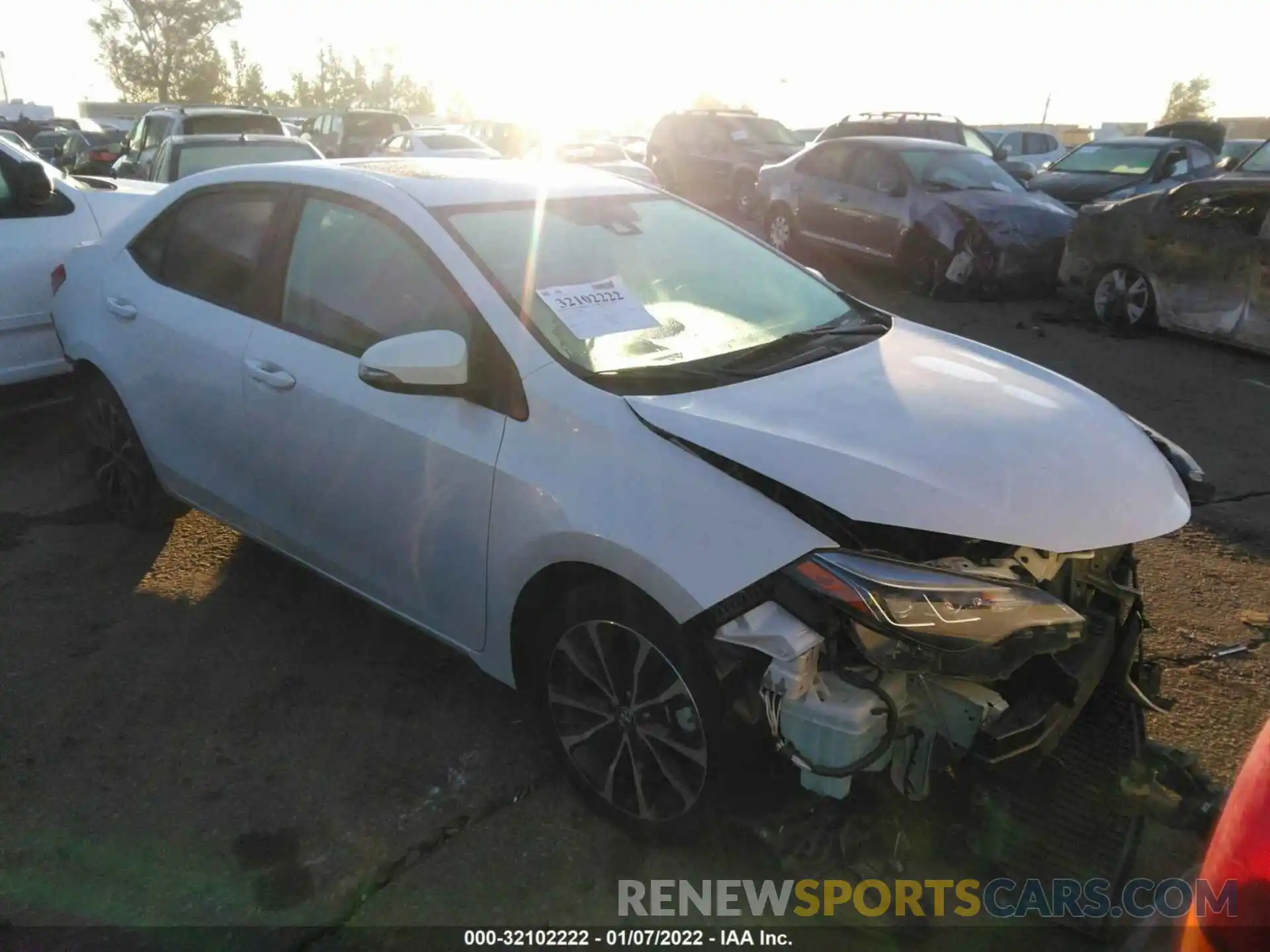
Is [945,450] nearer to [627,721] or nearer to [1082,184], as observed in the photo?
[627,721]

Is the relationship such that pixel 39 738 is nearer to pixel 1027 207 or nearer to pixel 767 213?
pixel 1027 207

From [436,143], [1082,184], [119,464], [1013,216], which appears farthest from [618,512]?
[436,143]

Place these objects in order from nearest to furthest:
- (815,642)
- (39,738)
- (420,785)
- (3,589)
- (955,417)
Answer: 1. (815,642)
2. (955,417)
3. (420,785)
4. (39,738)
5. (3,589)

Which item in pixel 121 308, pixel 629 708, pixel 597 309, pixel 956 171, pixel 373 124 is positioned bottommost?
pixel 629 708

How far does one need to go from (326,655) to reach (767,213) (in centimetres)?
1019

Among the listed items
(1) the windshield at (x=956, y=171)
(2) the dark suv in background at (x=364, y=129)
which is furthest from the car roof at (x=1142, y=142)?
(2) the dark suv in background at (x=364, y=129)

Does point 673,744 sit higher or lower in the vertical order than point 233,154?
lower

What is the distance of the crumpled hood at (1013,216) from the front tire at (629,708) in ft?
27.7

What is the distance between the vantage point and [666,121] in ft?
54.9

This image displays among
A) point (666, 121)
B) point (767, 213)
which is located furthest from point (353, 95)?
point (767, 213)

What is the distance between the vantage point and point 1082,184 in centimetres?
1220

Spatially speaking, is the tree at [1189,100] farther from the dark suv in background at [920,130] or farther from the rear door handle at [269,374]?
the rear door handle at [269,374]

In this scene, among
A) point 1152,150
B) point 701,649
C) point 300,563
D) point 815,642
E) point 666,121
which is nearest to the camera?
point 815,642

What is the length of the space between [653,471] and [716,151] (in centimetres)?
1472
